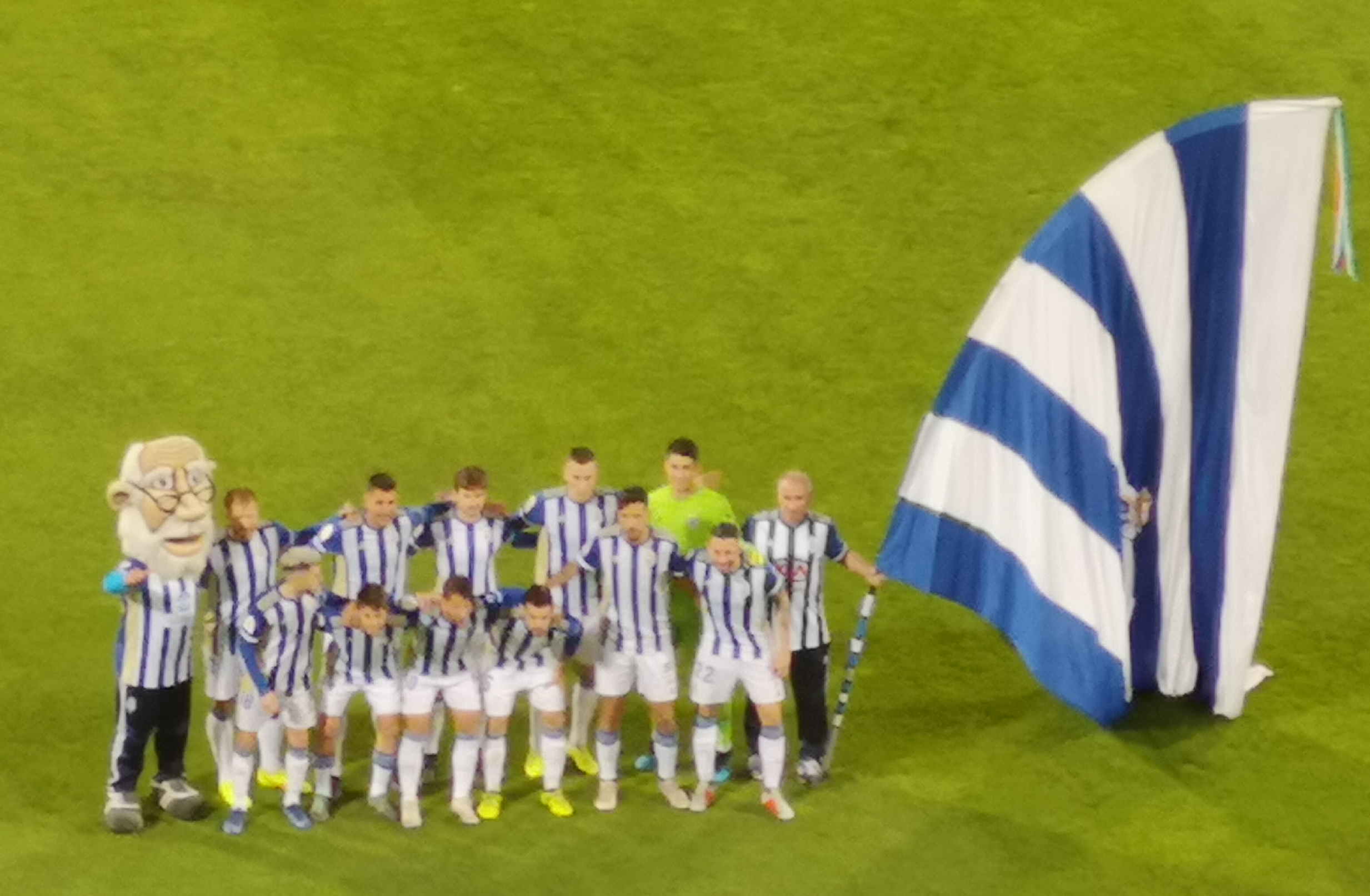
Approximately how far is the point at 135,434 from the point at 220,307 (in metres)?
1.03

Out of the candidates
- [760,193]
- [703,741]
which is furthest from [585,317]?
[703,741]

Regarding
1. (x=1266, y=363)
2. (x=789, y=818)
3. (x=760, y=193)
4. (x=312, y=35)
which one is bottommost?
(x=789, y=818)

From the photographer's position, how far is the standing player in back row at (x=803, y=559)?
10.0 metres

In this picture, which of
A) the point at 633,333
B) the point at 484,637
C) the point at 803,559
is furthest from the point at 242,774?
the point at 633,333

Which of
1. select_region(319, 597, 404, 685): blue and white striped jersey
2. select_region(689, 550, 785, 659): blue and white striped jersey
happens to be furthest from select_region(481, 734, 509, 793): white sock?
select_region(689, 550, 785, 659): blue and white striped jersey

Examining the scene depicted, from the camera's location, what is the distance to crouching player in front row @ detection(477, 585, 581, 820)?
9.98 m

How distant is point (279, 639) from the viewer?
9.80m

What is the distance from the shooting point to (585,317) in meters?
13.5

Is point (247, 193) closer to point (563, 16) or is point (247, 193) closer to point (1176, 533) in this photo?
point (563, 16)

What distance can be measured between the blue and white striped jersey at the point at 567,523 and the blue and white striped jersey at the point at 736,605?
0.49 metres

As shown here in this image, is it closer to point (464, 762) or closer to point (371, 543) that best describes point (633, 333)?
point (371, 543)

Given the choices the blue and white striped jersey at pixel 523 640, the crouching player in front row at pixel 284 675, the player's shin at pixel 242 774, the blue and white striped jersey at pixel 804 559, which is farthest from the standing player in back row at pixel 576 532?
the player's shin at pixel 242 774

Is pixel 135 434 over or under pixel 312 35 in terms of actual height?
under

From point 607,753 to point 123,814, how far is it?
1.98m
